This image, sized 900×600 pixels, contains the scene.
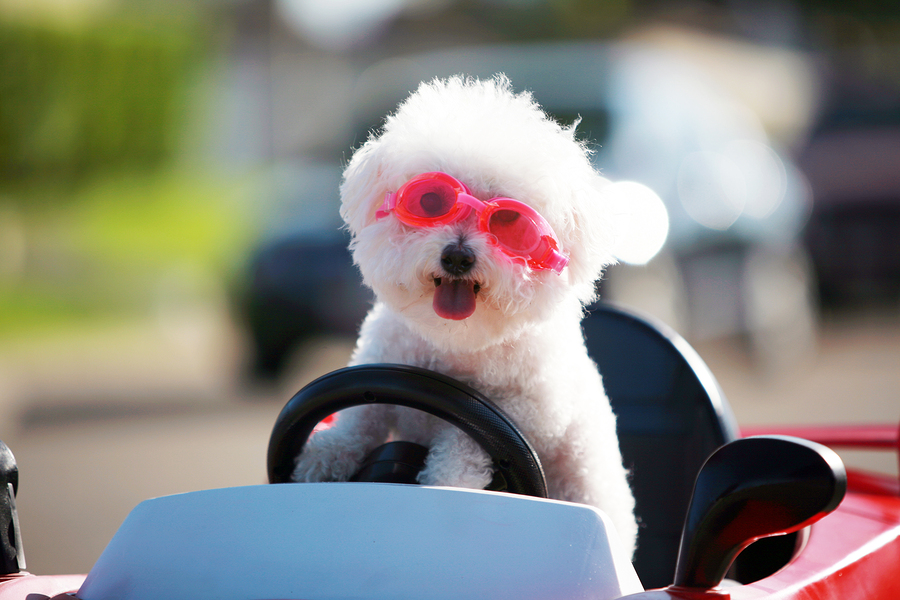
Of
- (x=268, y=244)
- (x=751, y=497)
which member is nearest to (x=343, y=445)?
(x=751, y=497)

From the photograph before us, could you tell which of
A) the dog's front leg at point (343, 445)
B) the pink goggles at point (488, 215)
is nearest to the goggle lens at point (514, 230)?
the pink goggles at point (488, 215)

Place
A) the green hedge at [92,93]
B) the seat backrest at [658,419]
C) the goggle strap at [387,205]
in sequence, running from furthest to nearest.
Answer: the green hedge at [92,93] → the seat backrest at [658,419] → the goggle strap at [387,205]

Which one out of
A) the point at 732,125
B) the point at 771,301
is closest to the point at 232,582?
the point at 771,301

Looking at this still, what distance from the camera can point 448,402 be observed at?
136cm

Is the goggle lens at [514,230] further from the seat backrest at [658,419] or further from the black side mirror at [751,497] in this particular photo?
the seat backrest at [658,419]

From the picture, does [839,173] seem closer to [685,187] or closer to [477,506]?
[685,187]

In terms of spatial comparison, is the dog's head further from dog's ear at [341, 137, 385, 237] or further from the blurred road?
the blurred road

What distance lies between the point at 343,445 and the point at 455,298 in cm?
36

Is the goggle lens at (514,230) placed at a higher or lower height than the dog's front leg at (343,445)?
higher

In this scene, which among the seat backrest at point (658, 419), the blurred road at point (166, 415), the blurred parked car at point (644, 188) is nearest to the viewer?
the seat backrest at point (658, 419)

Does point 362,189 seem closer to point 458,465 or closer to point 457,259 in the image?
point 457,259

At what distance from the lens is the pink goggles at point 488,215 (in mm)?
1424

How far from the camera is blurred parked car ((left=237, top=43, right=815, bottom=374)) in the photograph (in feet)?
16.7

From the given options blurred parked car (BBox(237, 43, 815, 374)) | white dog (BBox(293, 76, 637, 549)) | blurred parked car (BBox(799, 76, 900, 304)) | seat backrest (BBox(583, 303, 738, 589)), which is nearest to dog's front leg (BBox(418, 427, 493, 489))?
white dog (BBox(293, 76, 637, 549))
